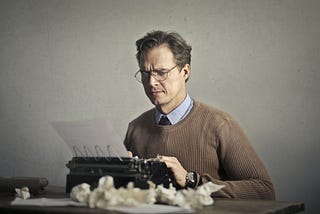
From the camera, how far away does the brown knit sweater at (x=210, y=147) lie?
279 cm

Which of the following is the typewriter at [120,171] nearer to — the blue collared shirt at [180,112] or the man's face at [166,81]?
the blue collared shirt at [180,112]

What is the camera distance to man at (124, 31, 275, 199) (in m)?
2.81

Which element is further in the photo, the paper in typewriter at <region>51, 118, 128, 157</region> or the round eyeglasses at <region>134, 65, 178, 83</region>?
the round eyeglasses at <region>134, 65, 178, 83</region>

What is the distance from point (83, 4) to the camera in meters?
3.68

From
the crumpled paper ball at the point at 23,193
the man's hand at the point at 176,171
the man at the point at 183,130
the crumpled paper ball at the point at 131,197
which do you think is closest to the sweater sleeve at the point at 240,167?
the man at the point at 183,130

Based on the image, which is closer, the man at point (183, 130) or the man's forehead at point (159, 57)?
the man at point (183, 130)

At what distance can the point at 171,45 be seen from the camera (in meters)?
3.22

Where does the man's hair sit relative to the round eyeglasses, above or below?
above

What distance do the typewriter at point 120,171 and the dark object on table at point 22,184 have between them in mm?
172

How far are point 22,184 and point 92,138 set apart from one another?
0.49 metres

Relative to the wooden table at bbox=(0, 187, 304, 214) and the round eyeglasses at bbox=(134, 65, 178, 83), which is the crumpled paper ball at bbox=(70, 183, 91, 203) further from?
the round eyeglasses at bbox=(134, 65, 178, 83)

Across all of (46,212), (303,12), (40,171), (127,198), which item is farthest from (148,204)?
(40,171)

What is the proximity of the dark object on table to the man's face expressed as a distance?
0.85 metres

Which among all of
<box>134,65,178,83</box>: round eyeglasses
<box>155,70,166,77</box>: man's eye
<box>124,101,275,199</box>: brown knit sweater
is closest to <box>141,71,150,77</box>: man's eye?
<box>134,65,178,83</box>: round eyeglasses
